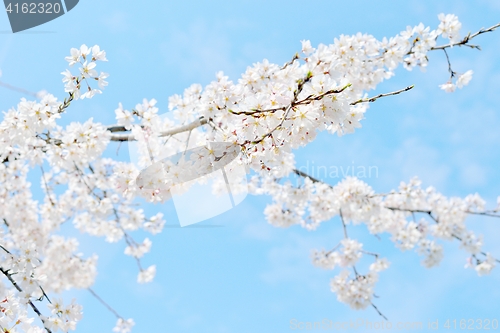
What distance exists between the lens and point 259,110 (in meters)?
2.50

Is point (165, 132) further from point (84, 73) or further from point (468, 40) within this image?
point (468, 40)

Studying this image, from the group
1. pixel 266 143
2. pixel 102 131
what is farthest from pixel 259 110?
pixel 102 131

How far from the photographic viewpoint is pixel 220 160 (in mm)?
3080

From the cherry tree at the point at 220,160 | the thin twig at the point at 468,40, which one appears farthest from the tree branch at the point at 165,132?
the thin twig at the point at 468,40

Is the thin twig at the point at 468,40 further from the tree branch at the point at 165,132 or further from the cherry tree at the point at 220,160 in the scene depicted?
the tree branch at the point at 165,132

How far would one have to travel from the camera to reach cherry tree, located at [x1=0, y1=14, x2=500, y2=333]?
2623mm

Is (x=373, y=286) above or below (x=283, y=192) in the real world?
below

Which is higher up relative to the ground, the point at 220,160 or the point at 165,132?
the point at 165,132

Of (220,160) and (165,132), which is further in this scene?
(165,132)

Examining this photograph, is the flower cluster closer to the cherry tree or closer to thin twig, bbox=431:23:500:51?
the cherry tree

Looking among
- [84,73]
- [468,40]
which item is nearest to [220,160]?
[84,73]

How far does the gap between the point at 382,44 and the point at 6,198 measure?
24.1ft

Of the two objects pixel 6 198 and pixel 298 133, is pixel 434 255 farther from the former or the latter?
pixel 6 198

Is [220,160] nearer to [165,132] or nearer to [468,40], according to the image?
[165,132]
